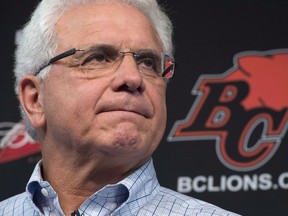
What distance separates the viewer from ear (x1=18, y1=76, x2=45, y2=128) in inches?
63.5

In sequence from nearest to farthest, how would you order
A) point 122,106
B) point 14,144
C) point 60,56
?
point 122,106 → point 60,56 → point 14,144

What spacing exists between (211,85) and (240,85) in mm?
105

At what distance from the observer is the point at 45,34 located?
5.28 ft

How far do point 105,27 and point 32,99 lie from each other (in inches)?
9.2

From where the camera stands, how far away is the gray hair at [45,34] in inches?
63.2

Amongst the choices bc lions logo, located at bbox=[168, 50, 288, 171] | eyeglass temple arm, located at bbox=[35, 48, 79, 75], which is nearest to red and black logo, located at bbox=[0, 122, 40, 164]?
bc lions logo, located at bbox=[168, 50, 288, 171]

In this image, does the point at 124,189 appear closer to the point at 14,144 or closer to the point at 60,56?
the point at 60,56

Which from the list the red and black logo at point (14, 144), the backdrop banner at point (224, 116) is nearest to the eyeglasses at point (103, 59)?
the backdrop banner at point (224, 116)

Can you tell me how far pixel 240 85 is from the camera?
281 centimetres

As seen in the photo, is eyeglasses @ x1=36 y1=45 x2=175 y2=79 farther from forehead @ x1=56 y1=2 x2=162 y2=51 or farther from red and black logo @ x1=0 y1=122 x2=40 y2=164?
red and black logo @ x1=0 y1=122 x2=40 y2=164

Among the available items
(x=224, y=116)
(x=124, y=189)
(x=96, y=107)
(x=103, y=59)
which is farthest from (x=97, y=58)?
(x=224, y=116)

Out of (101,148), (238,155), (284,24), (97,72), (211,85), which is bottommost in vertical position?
(238,155)

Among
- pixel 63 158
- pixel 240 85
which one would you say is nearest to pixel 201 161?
pixel 240 85

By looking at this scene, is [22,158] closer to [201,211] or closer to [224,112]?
[224,112]
